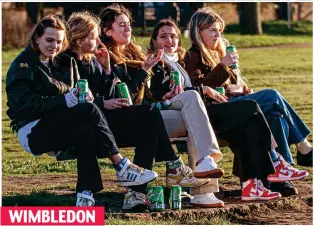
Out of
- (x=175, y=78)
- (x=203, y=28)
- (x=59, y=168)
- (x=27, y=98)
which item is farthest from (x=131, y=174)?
(x=59, y=168)

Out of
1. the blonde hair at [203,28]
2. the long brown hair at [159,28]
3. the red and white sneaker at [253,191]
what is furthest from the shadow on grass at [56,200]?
the blonde hair at [203,28]

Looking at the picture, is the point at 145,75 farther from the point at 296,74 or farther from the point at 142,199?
the point at 296,74

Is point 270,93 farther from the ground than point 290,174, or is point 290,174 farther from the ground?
point 270,93

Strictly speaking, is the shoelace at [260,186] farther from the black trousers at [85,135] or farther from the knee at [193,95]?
the black trousers at [85,135]

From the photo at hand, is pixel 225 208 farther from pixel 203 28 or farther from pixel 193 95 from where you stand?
pixel 203 28

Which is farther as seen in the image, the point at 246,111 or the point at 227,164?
the point at 227,164

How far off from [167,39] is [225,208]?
166 cm

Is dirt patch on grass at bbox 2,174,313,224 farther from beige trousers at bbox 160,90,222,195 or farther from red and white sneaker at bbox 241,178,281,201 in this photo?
beige trousers at bbox 160,90,222,195

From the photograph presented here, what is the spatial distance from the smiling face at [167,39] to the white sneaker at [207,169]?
1.36 meters

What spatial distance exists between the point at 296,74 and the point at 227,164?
1235cm

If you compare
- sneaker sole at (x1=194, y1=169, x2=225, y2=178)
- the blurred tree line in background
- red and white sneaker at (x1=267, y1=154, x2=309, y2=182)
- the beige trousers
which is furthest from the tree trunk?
sneaker sole at (x1=194, y1=169, x2=225, y2=178)

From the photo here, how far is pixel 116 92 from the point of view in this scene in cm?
753

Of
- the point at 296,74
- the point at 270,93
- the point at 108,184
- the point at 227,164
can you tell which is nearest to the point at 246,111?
the point at 270,93

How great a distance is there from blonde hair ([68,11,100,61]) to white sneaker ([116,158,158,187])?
1.06 m
